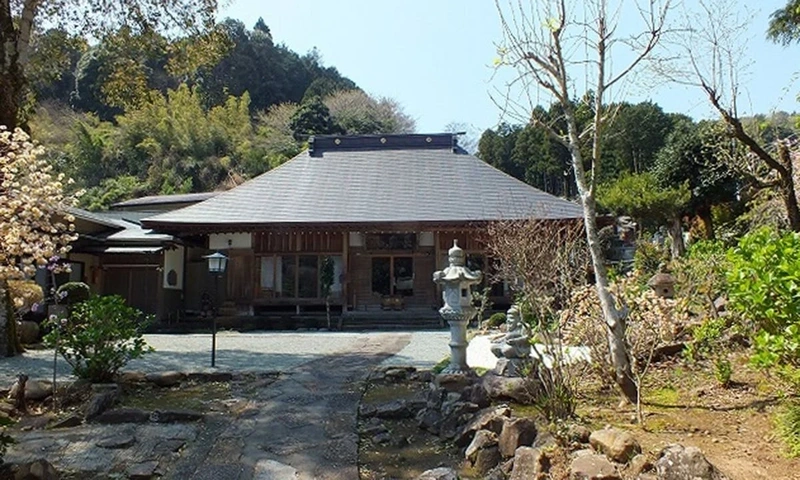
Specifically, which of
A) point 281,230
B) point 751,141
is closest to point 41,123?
point 281,230

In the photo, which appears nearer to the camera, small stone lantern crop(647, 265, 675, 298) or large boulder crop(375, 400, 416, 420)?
large boulder crop(375, 400, 416, 420)

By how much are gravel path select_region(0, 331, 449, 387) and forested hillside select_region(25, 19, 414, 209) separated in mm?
17481

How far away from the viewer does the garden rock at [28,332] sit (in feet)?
32.0

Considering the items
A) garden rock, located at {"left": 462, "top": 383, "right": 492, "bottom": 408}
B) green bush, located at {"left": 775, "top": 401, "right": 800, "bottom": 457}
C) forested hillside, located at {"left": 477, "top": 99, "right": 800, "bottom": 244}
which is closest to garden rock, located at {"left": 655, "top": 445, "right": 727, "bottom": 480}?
green bush, located at {"left": 775, "top": 401, "right": 800, "bottom": 457}

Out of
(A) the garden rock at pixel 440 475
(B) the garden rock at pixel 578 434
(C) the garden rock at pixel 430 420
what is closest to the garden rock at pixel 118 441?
(C) the garden rock at pixel 430 420

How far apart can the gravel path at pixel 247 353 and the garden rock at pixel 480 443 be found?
3909mm

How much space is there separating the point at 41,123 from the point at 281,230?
21974mm

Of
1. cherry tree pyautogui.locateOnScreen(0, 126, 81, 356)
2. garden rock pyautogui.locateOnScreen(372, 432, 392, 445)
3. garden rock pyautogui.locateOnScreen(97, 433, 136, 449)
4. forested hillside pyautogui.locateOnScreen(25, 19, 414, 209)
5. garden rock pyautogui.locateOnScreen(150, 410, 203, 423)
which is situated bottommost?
garden rock pyautogui.locateOnScreen(372, 432, 392, 445)

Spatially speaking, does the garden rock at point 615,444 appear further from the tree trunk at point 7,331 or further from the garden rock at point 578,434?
the tree trunk at point 7,331

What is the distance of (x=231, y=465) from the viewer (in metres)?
4.00

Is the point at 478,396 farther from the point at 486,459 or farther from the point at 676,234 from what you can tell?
the point at 676,234

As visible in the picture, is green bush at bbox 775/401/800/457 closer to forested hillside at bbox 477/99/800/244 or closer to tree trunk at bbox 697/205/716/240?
forested hillside at bbox 477/99/800/244

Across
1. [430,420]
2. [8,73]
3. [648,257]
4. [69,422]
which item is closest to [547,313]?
[430,420]

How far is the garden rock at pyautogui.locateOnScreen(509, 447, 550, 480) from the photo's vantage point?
10.5 feet
